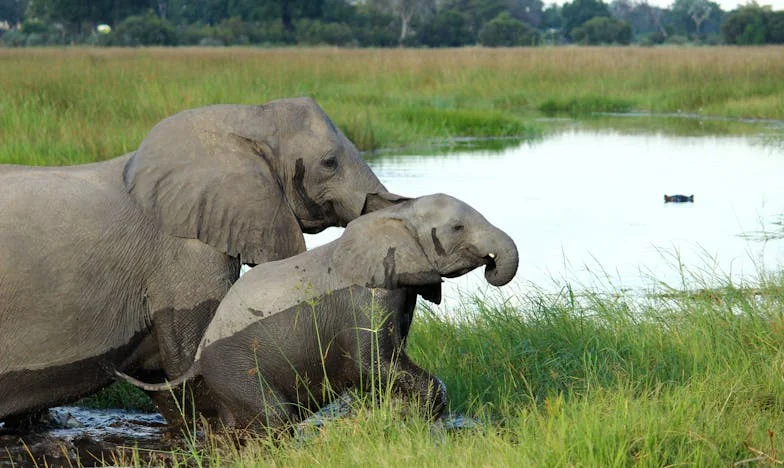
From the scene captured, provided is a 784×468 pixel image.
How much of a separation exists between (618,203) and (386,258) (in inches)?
315

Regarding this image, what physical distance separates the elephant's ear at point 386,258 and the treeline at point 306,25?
48229 mm

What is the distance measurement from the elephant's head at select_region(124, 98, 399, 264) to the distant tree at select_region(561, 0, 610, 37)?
3317 inches

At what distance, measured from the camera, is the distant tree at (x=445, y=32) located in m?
66.1

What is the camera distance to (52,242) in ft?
15.8

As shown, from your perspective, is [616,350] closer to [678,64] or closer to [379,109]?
[379,109]

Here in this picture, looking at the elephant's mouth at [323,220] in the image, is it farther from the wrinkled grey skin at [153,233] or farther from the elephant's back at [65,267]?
the elephant's back at [65,267]

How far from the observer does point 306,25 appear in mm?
57375

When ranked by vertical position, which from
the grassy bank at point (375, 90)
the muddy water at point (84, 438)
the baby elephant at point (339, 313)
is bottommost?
the grassy bank at point (375, 90)

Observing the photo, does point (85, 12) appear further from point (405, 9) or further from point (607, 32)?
point (607, 32)

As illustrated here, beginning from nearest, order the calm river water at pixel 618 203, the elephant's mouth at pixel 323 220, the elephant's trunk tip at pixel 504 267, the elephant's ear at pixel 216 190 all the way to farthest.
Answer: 1. the elephant's trunk tip at pixel 504 267
2. the elephant's ear at pixel 216 190
3. the elephant's mouth at pixel 323 220
4. the calm river water at pixel 618 203

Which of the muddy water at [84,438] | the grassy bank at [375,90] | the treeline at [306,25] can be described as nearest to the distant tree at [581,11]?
the treeline at [306,25]

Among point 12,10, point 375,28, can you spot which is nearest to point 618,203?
point 375,28

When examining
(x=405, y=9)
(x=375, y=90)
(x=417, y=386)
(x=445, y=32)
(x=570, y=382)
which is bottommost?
(x=445, y=32)

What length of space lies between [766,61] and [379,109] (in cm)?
1009
